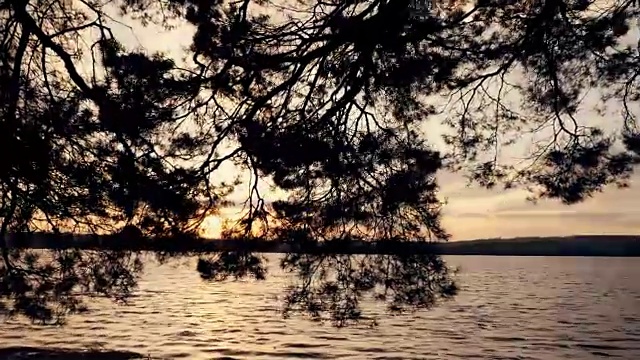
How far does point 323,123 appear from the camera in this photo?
507 cm

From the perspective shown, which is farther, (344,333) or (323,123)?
(344,333)

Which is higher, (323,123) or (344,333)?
(323,123)

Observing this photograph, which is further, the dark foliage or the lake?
the lake

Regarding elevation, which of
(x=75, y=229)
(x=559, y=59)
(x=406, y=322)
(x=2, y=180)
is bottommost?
(x=406, y=322)

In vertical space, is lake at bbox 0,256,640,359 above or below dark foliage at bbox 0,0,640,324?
below

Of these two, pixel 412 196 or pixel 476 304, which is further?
pixel 476 304

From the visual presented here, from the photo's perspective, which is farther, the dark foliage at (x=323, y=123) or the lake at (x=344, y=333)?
the lake at (x=344, y=333)

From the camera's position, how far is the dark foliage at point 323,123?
4973 millimetres

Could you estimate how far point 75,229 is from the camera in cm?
584

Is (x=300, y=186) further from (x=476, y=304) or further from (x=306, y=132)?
(x=476, y=304)

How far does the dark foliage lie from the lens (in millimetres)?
4973

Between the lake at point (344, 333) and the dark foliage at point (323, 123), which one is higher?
the dark foliage at point (323, 123)

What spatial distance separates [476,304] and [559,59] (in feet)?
57.1

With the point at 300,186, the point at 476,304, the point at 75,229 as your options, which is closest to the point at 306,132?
the point at 300,186
